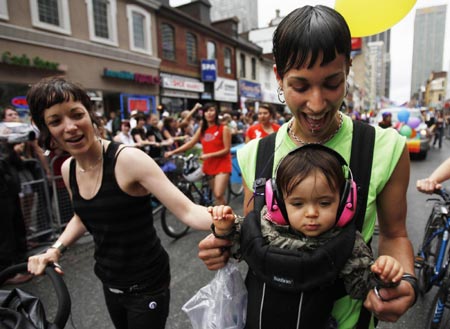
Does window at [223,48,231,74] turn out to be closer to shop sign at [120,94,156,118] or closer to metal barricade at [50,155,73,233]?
shop sign at [120,94,156,118]

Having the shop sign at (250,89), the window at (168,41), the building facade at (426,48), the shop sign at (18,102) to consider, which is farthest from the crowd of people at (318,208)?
the building facade at (426,48)

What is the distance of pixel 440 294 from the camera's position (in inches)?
91.7

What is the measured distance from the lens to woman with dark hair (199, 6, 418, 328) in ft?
3.17

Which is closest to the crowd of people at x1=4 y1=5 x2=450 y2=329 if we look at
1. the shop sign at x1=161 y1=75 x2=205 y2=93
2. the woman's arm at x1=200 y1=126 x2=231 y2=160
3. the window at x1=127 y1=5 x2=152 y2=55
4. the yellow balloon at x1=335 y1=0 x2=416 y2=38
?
the yellow balloon at x1=335 y1=0 x2=416 y2=38

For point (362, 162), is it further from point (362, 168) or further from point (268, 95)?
point (268, 95)

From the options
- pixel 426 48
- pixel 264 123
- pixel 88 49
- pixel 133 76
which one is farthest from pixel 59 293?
pixel 426 48

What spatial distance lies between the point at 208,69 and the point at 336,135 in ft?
65.0

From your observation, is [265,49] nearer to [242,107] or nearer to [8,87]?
[242,107]

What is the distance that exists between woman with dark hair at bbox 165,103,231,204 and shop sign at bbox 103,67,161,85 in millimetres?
9763

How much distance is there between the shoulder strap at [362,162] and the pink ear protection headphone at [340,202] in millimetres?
53

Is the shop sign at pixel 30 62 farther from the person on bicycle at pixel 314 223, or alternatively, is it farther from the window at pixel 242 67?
the window at pixel 242 67

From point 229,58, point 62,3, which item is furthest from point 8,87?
point 229,58

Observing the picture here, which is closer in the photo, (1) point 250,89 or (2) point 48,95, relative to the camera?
(2) point 48,95

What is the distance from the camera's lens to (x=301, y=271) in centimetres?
98
